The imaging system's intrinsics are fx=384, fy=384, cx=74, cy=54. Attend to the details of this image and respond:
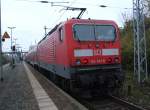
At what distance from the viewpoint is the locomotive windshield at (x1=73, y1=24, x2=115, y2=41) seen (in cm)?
1512

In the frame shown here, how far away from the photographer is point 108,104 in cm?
1402

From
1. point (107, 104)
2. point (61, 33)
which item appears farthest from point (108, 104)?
point (61, 33)

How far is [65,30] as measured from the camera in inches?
590

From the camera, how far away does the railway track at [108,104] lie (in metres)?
12.9

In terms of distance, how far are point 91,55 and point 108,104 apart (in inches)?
81.2

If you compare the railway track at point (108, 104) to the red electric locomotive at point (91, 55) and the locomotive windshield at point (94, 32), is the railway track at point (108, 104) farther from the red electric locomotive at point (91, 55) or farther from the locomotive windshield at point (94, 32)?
the locomotive windshield at point (94, 32)

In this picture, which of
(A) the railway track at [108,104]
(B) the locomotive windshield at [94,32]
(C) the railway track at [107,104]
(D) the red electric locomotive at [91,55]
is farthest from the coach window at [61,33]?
(A) the railway track at [108,104]

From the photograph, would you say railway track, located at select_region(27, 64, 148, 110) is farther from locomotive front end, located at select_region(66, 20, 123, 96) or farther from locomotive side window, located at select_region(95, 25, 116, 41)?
locomotive side window, located at select_region(95, 25, 116, 41)

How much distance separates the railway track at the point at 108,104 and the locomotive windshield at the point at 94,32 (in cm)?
241

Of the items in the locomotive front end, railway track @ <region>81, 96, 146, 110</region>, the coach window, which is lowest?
railway track @ <region>81, 96, 146, 110</region>

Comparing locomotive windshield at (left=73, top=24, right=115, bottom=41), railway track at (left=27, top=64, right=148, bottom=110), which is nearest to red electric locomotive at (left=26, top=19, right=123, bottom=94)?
locomotive windshield at (left=73, top=24, right=115, bottom=41)

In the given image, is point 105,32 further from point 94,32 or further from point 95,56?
point 95,56

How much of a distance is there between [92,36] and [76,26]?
753 mm

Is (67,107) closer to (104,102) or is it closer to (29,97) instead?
(104,102)
